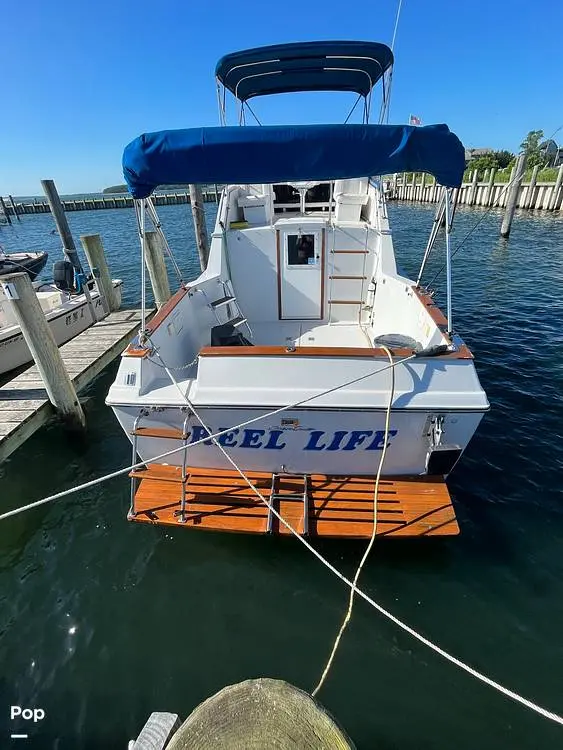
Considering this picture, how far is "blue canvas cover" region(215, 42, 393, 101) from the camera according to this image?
6.06m

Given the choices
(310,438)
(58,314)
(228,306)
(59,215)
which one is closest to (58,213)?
(59,215)

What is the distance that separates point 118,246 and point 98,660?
26.9 meters

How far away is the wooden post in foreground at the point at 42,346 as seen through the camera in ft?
16.6

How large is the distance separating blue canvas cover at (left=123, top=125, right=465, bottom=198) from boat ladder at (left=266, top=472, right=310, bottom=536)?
318 centimetres

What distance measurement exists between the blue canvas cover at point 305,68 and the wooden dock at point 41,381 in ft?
17.4

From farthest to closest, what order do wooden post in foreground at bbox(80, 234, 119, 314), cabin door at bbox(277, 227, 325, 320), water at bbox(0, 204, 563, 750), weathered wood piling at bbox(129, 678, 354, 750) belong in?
wooden post in foreground at bbox(80, 234, 119, 314)
cabin door at bbox(277, 227, 325, 320)
water at bbox(0, 204, 563, 750)
weathered wood piling at bbox(129, 678, 354, 750)

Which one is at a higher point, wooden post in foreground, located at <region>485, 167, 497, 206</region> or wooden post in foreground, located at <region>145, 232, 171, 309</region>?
wooden post in foreground, located at <region>485, 167, 497, 206</region>

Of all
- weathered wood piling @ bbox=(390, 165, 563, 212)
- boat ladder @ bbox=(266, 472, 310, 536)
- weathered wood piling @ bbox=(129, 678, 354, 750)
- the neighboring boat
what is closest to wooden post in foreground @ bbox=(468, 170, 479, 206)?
weathered wood piling @ bbox=(390, 165, 563, 212)

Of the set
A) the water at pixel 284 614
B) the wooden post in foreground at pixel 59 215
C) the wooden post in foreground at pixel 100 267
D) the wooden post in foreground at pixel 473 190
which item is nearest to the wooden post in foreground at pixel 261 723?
the water at pixel 284 614

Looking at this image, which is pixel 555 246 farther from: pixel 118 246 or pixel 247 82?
pixel 118 246

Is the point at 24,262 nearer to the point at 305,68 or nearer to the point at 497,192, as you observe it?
the point at 305,68

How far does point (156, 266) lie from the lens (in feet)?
29.9

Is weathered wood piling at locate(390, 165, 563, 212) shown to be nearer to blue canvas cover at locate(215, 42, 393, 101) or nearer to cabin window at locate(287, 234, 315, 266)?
blue canvas cover at locate(215, 42, 393, 101)

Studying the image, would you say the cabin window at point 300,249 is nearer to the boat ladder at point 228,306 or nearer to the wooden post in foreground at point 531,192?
the boat ladder at point 228,306
